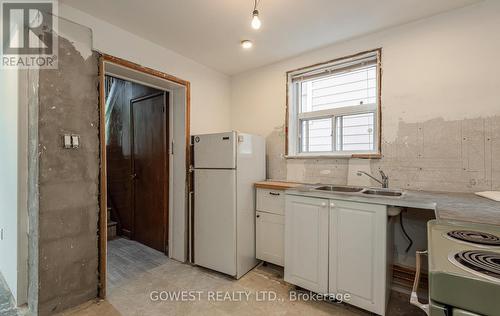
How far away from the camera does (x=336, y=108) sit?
2.59 metres

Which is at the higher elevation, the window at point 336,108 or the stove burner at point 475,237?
the window at point 336,108

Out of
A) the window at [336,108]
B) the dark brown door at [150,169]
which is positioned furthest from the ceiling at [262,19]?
the dark brown door at [150,169]

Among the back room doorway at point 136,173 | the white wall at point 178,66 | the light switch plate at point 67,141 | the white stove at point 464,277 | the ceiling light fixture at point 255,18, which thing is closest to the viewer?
the white stove at point 464,277

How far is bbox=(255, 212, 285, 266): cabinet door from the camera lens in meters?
2.43

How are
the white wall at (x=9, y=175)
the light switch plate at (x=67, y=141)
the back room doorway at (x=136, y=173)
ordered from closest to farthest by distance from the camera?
1. the light switch plate at (x=67, y=141)
2. the white wall at (x=9, y=175)
3. the back room doorway at (x=136, y=173)

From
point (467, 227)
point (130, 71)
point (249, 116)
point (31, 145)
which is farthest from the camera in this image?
point (249, 116)

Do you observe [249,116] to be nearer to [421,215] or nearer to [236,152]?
[236,152]

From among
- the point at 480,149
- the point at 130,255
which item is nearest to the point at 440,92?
the point at 480,149

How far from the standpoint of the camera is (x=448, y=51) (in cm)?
195

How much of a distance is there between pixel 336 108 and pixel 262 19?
1.22 metres

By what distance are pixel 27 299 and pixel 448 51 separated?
4052 mm

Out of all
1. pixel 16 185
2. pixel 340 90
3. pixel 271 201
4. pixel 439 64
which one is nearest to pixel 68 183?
pixel 16 185

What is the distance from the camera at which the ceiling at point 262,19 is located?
72.8 inches

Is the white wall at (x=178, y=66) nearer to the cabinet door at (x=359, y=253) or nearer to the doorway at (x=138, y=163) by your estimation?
the doorway at (x=138, y=163)
